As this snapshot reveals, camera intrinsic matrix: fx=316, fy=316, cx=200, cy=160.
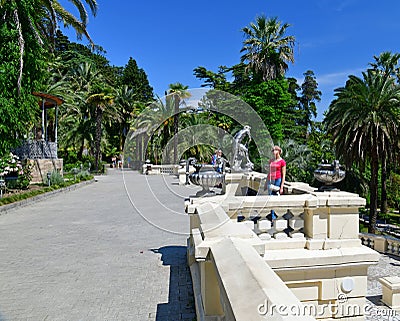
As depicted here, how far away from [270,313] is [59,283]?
431cm

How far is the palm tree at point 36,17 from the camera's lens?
42.3 feet

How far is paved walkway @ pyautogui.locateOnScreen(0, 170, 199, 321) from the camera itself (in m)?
4.04

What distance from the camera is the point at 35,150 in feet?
64.6

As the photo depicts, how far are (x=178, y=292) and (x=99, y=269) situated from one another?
5.44ft

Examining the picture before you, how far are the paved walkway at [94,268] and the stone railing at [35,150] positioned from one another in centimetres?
974

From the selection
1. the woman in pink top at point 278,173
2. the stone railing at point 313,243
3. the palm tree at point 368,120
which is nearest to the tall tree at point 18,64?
the woman in pink top at point 278,173

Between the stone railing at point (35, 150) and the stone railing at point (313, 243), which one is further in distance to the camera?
the stone railing at point (35, 150)

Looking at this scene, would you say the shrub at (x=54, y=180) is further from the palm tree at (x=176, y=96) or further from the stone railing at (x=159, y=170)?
the palm tree at (x=176, y=96)

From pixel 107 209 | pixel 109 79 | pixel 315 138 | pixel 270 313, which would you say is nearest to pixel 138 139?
pixel 109 79

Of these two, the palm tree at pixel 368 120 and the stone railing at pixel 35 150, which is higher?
the palm tree at pixel 368 120

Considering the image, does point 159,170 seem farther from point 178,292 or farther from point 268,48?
point 178,292

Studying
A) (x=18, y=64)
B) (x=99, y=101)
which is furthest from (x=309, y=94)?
(x=18, y=64)

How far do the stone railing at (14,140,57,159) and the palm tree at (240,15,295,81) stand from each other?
22172 mm

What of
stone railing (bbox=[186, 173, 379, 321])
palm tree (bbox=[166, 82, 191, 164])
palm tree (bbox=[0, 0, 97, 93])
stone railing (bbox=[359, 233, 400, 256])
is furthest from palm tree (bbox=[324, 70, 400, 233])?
palm tree (bbox=[166, 82, 191, 164])
